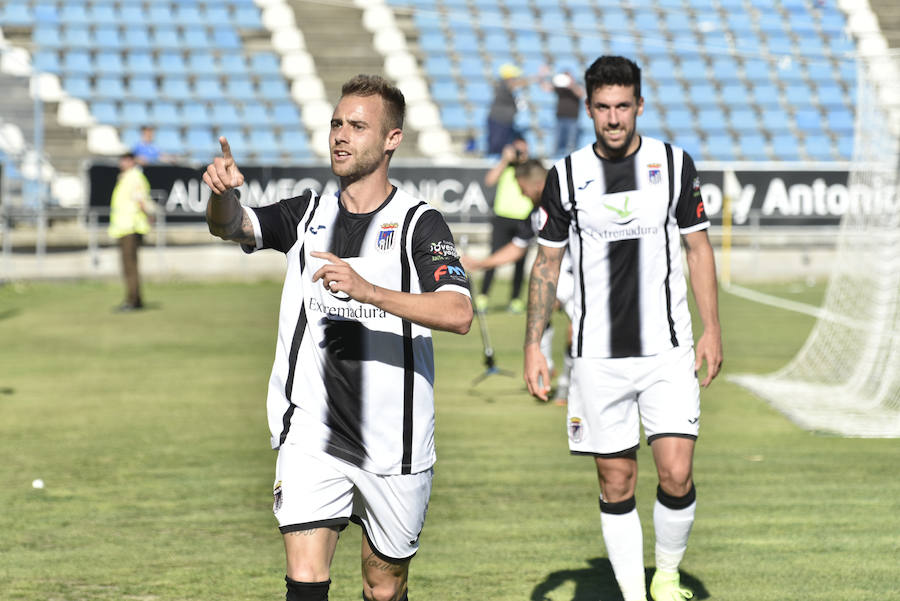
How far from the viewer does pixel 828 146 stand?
Answer: 2769 cm

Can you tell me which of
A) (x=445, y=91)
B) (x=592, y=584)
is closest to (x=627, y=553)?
(x=592, y=584)

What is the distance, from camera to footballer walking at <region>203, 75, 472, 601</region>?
155 inches

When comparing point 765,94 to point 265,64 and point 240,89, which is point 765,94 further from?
point 240,89

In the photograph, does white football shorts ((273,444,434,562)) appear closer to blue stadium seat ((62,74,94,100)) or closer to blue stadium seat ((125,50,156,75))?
blue stadium seat ((62,74,94,100))

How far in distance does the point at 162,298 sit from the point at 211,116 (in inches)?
300

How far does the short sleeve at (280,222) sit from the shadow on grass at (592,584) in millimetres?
2230

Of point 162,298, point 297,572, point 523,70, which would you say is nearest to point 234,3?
point 523,70

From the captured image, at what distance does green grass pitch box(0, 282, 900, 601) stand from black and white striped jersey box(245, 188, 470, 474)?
1.77 metres

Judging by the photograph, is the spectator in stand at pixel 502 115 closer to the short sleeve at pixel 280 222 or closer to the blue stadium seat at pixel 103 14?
the blue stadium seat at pixel 103 14

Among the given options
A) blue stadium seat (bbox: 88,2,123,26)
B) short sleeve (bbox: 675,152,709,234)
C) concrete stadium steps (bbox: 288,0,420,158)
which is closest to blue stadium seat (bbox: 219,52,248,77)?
concrete stadium steps (bbox: 288,0,420,158)

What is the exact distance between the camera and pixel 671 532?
203 inches

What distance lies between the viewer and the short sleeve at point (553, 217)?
5.28 m

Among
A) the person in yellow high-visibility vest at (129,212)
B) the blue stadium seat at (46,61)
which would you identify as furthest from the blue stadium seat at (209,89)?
the person in yellow high-visibility vest at (129,212)

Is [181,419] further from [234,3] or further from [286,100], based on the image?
[234,3]
